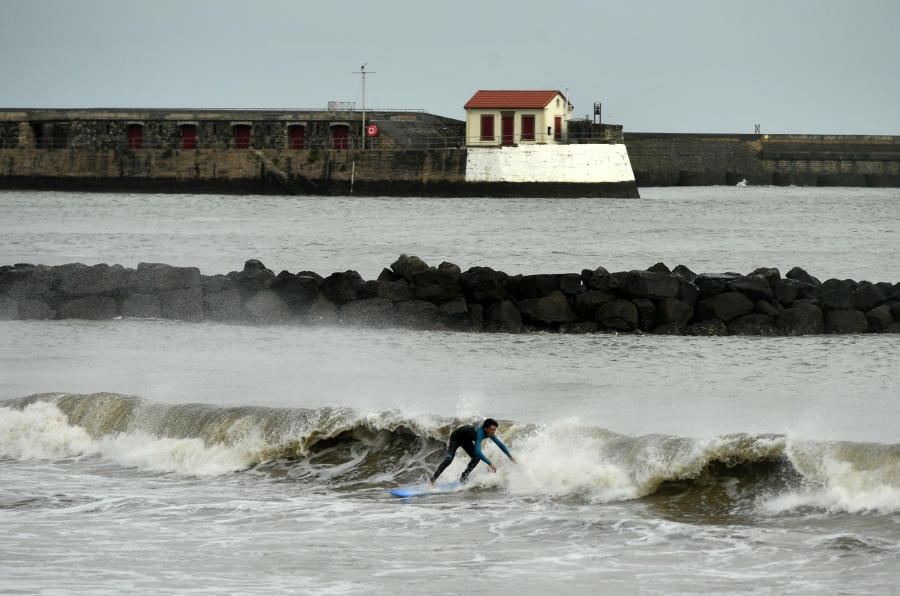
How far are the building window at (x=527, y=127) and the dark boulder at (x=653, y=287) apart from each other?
37.0 metres

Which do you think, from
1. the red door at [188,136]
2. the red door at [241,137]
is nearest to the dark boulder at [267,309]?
the red door at [241,137]

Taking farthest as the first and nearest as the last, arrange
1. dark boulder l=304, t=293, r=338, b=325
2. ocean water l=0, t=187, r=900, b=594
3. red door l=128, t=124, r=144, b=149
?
red door l=128, t=124, r=144, b=149, dark boulder l=304, t=293, r=338, b=325, ocean water l=0, t=187, r=900, b=594

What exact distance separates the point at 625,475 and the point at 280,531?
252 cm

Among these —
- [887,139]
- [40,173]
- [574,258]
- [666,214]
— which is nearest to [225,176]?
[40,173]

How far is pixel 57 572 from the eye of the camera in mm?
7531

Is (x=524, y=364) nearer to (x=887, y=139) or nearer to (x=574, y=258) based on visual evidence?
(x=574, y=258)

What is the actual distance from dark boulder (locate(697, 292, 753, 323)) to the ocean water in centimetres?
54

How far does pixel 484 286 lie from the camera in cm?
1861

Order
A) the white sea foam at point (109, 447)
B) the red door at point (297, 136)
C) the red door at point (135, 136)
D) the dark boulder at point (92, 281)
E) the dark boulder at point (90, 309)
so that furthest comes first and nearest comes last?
the red door at point (135, 136), the red door at point (297, 136), the dark boulder at point (92, 281), the dark boulder at point (90, 309), the white sea foam at point (109, 447)

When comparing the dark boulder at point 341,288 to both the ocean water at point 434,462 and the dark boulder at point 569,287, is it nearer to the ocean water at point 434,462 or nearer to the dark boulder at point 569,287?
the ocean water at point 434,462

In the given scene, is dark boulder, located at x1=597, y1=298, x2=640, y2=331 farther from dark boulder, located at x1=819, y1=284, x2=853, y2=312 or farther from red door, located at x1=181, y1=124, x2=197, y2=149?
red door, located at x1=181, y1=124, x2=197, y2=149

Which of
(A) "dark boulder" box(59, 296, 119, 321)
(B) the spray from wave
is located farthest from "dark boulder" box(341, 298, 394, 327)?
(B) the spray from wave

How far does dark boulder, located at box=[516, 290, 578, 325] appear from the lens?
59.0 ft

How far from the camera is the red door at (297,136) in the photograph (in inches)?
2414
